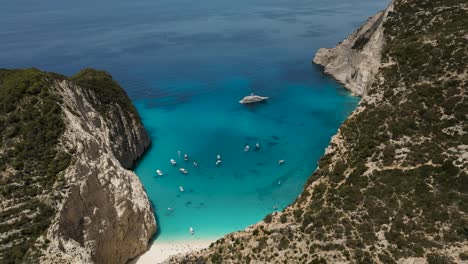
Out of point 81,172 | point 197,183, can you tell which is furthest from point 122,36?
Answer: point 81,172

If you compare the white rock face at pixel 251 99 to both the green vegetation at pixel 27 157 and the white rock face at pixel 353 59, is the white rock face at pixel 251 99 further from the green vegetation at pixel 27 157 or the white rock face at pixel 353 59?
the green vegetation at pixel 27 157

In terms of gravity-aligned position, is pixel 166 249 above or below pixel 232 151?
below

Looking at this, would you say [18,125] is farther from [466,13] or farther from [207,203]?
[466,13]

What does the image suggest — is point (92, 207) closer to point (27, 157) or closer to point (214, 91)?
point (27, 157)

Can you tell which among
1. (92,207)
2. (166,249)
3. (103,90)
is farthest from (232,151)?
(92,207)

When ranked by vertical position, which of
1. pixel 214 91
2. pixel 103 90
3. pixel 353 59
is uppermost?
pixel 103 90

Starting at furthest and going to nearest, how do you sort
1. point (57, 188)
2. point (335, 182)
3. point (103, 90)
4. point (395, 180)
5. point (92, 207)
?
point (103, 90) < point (92, 207) < point (335, 182) < point (57, 188) < point (395, 180)

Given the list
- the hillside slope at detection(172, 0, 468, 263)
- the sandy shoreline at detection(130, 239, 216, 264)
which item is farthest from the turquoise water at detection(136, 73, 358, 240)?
the hillside slope at detection(172, 0, 468, 263)
